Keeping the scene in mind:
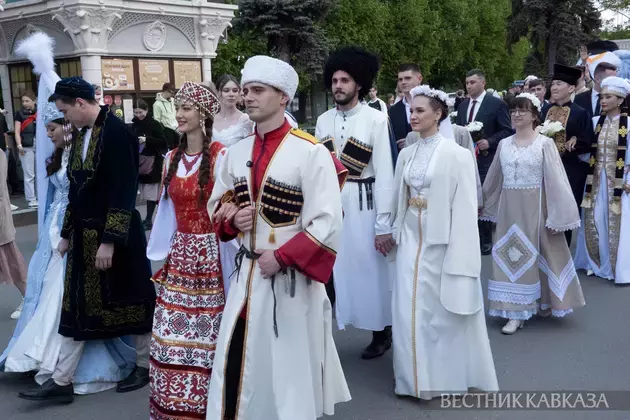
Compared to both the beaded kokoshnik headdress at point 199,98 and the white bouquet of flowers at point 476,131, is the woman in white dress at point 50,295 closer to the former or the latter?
the beaded kokoshnik headdress at point 199,98

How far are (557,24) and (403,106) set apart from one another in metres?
31.7

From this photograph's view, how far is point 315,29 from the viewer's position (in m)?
26.3

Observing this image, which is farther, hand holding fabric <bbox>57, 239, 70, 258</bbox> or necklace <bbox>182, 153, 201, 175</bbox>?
hand holding fabric <bbox>57, 239, 70, 258</bbox>

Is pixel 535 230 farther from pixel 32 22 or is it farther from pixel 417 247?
pixel 32 22

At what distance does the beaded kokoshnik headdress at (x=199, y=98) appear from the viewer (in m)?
3.88

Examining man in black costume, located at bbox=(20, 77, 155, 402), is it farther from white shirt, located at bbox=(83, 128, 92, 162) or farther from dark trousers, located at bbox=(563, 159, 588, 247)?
dark trousers, located at bbox=(563, 159, 588, 247)

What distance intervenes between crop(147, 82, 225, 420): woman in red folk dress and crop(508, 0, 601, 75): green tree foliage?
3460 cm

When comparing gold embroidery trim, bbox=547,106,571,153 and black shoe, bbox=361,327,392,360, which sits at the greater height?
gold embroidery trim, bbox=547,106,571,153

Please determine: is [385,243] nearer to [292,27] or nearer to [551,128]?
[551,128]

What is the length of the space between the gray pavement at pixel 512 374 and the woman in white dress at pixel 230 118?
1.89m

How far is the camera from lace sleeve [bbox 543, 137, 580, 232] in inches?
219

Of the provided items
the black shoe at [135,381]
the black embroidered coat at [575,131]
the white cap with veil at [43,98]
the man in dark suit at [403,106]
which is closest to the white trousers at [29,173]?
the man in dark suit at [403,106]

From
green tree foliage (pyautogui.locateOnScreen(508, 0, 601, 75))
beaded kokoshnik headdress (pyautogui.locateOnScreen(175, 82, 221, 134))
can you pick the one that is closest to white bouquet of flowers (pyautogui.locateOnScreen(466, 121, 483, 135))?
beaded kokoshnik headdress (pyautogui.locateOnScreen(175, 82, 221, 134))

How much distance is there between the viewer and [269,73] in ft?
10.4
